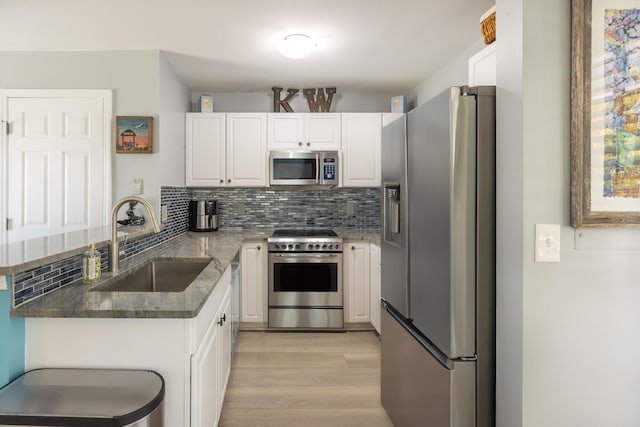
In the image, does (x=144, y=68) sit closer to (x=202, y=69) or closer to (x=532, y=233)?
(x=202, y=69)

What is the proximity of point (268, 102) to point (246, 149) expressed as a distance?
0.68m

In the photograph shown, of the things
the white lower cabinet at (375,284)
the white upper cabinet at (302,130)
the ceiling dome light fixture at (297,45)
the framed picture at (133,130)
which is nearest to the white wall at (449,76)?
the white upper cabinet at (302,130)

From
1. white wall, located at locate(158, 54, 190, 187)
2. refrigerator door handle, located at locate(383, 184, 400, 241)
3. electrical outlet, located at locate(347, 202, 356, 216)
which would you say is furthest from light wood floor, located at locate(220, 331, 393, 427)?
white wall, located at locate(158, 54, 190, 187)

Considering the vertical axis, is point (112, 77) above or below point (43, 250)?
above

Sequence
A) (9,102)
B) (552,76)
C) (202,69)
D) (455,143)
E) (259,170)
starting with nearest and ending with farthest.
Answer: (552,76)
(455,143)
(9,102)
(202,69)
(259,170)

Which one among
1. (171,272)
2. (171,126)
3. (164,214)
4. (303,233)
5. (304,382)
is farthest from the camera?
(303,233)

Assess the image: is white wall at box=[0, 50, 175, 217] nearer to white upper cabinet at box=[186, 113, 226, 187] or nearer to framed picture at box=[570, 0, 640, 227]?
white upper cabinet at box=[186, 113, 226, 187]

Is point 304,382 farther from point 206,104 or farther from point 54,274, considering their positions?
point 206,104

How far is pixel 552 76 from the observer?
1.23 m

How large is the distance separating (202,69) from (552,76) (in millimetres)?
3056

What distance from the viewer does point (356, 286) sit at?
3682mm

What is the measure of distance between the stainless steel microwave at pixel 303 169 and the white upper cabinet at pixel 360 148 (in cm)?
15

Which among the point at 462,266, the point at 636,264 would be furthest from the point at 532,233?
the point at 636,264

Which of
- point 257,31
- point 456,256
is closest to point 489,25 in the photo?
point 456,256
